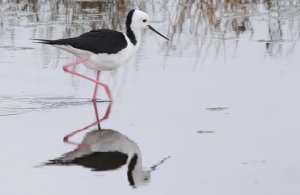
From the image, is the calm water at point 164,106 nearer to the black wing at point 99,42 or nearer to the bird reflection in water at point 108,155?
the bird reflection in water at point 108,155

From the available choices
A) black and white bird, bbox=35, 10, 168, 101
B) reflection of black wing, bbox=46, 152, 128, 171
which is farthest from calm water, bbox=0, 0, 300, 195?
black and white bird, bbox=35, 10, 168, 101

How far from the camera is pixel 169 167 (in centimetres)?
550

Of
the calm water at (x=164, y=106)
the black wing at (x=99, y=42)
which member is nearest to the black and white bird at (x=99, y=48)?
the black wing at (x=99, y=42)

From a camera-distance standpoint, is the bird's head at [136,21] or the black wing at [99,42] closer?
the black wing at [99,42]

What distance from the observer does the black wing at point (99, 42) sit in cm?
739

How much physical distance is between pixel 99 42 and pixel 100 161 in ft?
6.65

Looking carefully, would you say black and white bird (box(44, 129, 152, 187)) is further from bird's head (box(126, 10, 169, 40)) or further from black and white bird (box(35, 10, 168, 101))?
bird's head (box(126, 10, 169, 40))

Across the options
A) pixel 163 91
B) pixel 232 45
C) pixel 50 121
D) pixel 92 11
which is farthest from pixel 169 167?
pixel 92 11

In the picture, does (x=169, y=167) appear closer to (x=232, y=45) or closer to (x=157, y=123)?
(x=157, y=123)

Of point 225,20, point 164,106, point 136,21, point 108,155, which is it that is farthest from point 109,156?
point 225,20

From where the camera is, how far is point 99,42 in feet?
24.6

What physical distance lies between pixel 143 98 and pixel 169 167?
5.65ft

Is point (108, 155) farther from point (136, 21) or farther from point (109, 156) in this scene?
point (136, 21)

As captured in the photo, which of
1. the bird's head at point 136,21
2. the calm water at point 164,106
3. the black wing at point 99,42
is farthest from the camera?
the bird's head at point 136,21
